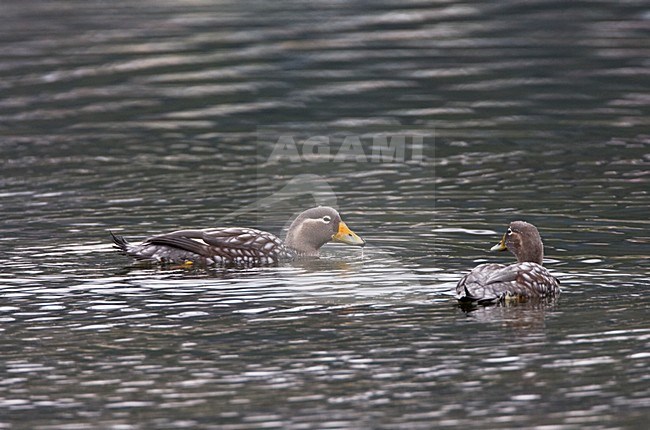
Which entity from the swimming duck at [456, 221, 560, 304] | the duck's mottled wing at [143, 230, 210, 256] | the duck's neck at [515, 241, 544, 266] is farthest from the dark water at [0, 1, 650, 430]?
the duck's mottled wing at [143, 230, 210, 256]

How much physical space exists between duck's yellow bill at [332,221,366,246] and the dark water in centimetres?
22

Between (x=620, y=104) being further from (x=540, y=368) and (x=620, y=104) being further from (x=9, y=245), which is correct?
(x=540, y=368)

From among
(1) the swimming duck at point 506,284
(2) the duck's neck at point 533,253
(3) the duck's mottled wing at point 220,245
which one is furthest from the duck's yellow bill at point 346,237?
(1) the swimming duck at point 506,284

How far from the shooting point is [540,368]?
924cm

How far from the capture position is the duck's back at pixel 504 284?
36.0 ft

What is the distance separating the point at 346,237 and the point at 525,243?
206cm

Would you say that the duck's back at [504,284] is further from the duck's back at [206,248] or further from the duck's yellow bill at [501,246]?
the duck's back at [206,248]

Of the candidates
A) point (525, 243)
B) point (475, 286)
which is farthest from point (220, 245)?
point (475, 286)

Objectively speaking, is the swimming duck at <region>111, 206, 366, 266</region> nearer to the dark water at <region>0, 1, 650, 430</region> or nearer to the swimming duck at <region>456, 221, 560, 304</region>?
the dark water at <region>0, 1, 650, 430</region>

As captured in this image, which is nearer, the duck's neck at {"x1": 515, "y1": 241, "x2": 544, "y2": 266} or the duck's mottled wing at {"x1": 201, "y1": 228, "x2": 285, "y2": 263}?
the duck's neck at {"x1": 515, "y1": 241, "x2": 544, "y2": 266}

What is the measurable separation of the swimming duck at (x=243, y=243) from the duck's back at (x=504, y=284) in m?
2.41

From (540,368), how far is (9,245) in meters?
6.35

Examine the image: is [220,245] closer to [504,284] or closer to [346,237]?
[346,237]

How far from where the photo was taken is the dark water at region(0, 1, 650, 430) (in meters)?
8.99
